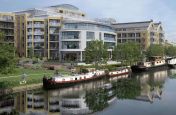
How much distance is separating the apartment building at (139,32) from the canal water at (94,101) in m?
80.1

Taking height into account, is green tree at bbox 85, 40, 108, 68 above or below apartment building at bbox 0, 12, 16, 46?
below

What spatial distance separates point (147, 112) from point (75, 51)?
204ft

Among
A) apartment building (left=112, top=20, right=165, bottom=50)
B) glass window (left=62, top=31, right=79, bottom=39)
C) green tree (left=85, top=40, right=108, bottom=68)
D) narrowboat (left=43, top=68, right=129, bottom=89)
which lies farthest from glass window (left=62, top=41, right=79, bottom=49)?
apartment building (left=112, top=20, right=165, bottom=50)

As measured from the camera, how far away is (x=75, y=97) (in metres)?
51.0

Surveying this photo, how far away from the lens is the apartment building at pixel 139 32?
465ft

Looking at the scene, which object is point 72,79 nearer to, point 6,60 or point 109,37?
point 6,60

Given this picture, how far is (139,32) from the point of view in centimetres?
14275

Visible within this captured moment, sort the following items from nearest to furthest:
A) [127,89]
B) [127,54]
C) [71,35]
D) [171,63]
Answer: [127,89] → [127,54] → [71,35] → [171,63]

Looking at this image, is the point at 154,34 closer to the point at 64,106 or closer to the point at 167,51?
the point at 167,51

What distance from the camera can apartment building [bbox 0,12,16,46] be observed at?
111 metres

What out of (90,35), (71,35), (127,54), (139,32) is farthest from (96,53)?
(139,32)

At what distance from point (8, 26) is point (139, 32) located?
2207 inches

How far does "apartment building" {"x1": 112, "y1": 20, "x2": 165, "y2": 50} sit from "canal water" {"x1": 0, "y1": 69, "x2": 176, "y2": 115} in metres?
80.1

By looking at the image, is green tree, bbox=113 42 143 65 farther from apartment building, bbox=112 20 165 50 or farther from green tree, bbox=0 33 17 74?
green tree, bbox=0 33 17 74
